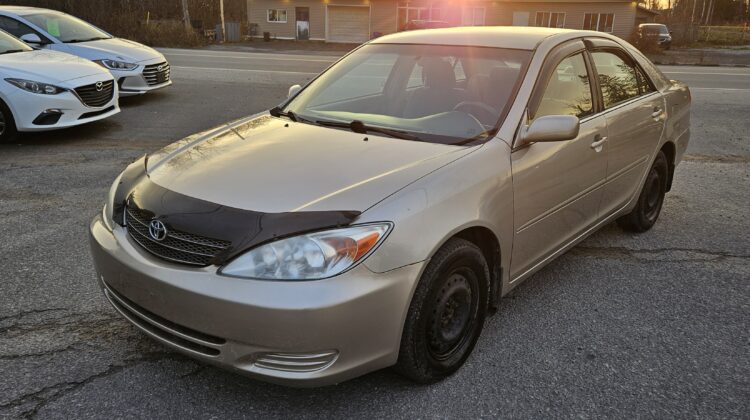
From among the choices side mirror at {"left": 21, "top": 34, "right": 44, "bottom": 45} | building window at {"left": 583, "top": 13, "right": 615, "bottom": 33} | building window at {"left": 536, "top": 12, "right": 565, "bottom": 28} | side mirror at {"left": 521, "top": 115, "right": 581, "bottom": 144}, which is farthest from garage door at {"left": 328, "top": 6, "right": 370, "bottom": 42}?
side mirror at {"left": 521, "top": 115, "right": 581, "bottom": 144}

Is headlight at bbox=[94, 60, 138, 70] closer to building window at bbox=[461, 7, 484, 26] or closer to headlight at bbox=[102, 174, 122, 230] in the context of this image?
headlight at bbox=[102, 174, 122, 230]

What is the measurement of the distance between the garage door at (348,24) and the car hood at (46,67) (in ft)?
106

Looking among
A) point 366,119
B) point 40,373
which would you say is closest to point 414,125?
point 366,119

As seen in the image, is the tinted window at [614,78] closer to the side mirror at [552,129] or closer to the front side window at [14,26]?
the side mirror at [552,129]

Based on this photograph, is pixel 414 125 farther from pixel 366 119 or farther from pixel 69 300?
pixel 69 300

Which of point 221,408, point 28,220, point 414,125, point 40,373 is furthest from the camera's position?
point 28,220

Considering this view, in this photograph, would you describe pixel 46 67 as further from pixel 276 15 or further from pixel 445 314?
pixel 276 15

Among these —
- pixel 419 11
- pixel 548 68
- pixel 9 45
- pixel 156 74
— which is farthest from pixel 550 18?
pixel 548 68

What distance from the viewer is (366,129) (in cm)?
335

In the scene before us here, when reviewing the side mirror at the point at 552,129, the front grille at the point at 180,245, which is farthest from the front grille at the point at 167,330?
the side mirror at the point at 552,129

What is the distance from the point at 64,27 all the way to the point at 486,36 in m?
9.35

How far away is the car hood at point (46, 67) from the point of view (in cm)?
716

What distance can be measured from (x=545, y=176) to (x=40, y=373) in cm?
277

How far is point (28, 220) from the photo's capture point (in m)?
4.82
